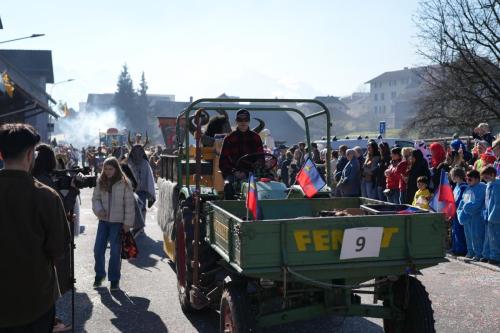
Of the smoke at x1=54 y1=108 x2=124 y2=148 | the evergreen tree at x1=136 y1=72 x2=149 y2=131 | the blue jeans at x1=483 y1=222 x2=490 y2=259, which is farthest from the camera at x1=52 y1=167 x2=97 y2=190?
the evergreen tree at x1=136 y1=72 x2=149 y2=131

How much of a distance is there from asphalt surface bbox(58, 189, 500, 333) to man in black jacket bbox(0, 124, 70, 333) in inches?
110

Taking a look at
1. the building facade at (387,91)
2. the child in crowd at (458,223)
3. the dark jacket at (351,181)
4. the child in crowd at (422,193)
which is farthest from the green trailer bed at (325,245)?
the building facade at (387,91)

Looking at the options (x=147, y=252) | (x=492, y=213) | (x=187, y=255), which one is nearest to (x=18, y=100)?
(x=147, y=252)

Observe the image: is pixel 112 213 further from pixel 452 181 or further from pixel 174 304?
pixel 452 181

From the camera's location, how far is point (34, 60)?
59.4 meters

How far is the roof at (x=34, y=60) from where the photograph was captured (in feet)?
193

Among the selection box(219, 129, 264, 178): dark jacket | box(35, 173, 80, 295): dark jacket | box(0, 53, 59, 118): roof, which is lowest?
box(35, 173, 80, 295): dark jacket

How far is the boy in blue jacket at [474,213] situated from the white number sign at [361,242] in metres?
5.24

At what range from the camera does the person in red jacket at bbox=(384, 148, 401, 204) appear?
12.0 meters

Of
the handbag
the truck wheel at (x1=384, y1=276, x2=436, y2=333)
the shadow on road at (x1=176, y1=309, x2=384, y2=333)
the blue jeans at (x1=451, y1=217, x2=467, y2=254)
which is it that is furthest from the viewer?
the blue jeans at (x1=451, y1=217, x2=467, y2=254)

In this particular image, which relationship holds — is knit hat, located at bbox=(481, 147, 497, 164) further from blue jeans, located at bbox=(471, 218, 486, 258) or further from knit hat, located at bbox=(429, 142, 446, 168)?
blue jeans, located at bbox=(471, 218, 486, 258)

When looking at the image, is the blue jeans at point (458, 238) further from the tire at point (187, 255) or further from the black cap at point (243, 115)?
the tire at point (187, 255)

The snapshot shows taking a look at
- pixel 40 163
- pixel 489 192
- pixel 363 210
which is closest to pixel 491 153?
pixel 489 192

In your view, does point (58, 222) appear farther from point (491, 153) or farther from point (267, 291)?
point (491, 153)
